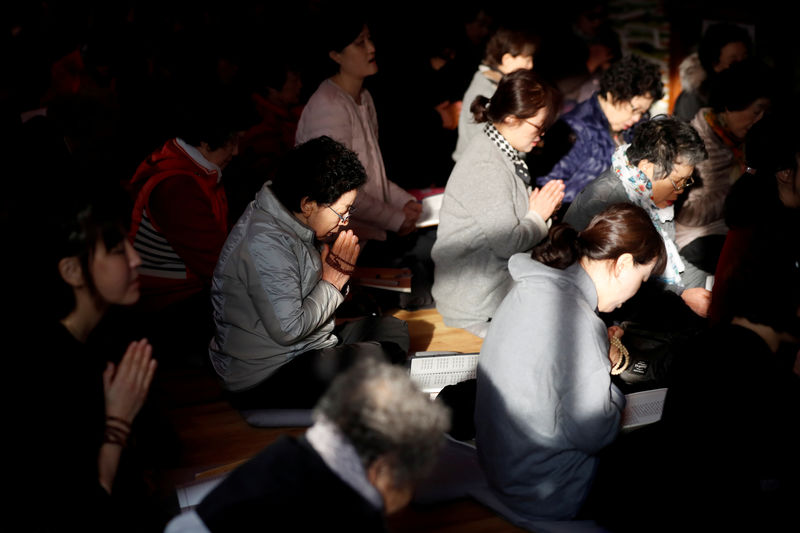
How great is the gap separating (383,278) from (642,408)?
1.58 m

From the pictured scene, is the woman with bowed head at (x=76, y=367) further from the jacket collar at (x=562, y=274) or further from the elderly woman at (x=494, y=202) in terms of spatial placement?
the elderly woman at (x=494, y=202)

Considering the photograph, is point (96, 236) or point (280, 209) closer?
point (96, 236)

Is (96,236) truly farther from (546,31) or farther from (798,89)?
→ (798,89)

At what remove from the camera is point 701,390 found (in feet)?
5.13

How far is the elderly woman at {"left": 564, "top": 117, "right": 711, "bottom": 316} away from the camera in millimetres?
2725

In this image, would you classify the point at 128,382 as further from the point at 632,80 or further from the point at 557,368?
the point at 632,80

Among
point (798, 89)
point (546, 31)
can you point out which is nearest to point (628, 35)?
point (546, 31)

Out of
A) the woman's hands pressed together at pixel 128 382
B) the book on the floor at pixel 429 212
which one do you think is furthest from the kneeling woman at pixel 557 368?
the book on the floor at pixel 429 212

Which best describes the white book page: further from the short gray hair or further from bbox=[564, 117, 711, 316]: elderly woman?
the short gray hair

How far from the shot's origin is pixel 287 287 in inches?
88.0

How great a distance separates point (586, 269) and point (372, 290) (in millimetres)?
1811

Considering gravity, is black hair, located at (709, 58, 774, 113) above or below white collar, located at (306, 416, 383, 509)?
above

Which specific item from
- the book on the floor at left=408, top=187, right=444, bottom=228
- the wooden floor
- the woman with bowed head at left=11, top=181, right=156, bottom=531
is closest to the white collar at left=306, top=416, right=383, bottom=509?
the woman with bowed head at left=11, top=181, right=156, bottom=531

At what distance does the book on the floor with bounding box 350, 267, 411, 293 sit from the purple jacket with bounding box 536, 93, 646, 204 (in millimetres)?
979
